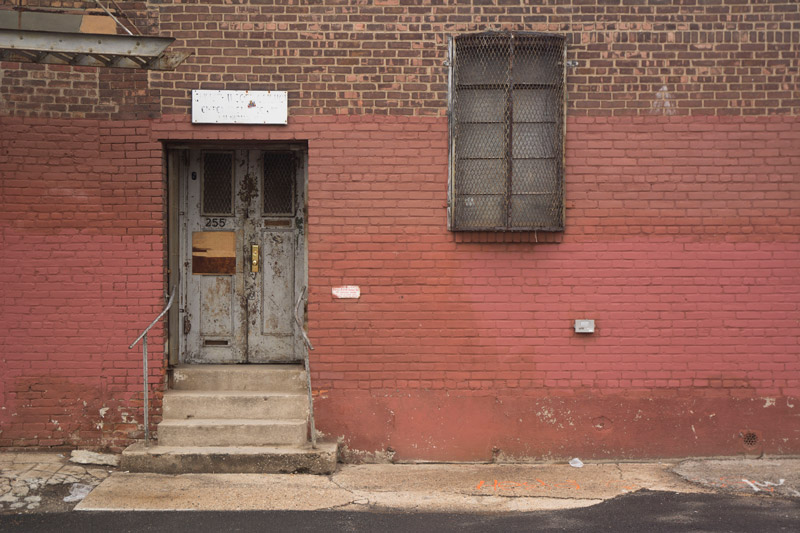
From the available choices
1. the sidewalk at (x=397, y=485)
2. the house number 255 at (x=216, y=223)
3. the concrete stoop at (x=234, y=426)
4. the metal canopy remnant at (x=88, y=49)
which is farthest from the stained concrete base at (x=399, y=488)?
the metal canopy remnant at (x=88, y=49)

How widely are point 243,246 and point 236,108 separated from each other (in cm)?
136

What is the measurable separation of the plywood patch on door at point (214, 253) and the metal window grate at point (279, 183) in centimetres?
49

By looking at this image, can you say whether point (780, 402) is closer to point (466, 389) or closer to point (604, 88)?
point (466, 389)

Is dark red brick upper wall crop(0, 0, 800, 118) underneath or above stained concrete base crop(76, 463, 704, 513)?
above

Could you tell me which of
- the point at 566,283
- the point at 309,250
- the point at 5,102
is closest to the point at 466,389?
the point at 566,283

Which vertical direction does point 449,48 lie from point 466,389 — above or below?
above

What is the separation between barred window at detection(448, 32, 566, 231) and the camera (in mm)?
6453

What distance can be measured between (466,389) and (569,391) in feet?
3.14

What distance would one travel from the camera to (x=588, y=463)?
6387mm

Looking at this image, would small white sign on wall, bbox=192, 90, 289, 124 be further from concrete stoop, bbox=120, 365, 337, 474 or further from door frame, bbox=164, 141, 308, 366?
concrete stoop, bbox=120, 365, 337, 474

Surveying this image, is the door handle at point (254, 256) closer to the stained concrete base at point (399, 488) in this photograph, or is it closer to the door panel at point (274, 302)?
the door panel at point (274, 302)

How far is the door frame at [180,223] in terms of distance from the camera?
21.7 ft

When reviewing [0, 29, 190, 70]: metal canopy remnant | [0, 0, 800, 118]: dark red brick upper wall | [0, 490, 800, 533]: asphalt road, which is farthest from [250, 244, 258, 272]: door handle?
[0, 490, 800, 533]: asphalt road

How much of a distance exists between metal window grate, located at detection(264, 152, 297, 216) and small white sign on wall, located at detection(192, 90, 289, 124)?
0.57 m
